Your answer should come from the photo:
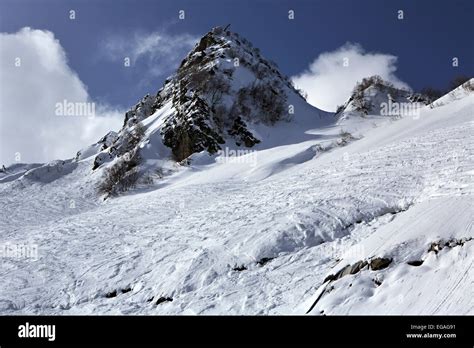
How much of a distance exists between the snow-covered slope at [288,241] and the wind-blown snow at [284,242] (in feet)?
0.15

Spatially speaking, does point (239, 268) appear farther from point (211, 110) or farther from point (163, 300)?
point (211, 110)

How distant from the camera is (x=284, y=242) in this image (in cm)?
1138

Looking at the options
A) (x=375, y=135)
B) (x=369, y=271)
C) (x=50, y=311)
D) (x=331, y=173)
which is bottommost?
(x=50, y=311)

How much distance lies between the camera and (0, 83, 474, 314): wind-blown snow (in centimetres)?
774

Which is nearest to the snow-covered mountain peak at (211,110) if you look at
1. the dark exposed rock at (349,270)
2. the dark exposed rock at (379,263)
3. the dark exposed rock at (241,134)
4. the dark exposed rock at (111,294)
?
the dark exposed rock at (241,134)

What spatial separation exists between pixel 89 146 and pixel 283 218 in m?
55.0

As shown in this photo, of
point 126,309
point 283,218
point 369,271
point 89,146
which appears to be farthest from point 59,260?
point 89,146

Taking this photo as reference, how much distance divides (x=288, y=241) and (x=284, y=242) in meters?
0.13

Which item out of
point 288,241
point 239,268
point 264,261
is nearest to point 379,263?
point 264,261

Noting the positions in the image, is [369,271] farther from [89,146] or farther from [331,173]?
[89,146]

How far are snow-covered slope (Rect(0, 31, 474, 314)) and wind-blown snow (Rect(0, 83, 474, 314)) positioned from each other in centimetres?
4

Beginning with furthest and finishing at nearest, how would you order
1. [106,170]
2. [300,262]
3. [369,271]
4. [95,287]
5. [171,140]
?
[171,140] < [106,170] < [95,287] < [300,262] < [369,271]

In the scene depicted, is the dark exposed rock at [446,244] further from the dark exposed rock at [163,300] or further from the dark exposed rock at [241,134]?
the dark exposed rock at [241,134]
